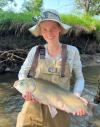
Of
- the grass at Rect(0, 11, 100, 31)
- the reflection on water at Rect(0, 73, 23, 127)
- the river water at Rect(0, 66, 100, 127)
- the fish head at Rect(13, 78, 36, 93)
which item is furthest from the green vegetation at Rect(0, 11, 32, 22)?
the fish head at Rect(13, 78, 36, 93)

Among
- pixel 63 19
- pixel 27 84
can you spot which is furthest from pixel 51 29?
pixel 63 19

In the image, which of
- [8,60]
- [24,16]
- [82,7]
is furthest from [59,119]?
[82,7]

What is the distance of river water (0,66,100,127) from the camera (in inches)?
351

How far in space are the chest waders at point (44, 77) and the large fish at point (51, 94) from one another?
255mm

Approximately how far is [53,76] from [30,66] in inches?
9.6

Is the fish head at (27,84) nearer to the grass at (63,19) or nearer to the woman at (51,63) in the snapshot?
the woman at (51,63)

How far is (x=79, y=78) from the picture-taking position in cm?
370

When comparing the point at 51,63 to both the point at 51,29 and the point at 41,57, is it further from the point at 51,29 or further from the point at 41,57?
the point at 51,29

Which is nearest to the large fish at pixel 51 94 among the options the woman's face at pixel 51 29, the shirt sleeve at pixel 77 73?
the shirt sleeve at pixel 77 73

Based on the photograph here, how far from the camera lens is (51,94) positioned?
335 centimetres

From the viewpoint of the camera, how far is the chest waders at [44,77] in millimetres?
3623

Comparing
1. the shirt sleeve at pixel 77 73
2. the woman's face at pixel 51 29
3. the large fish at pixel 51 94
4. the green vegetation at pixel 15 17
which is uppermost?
the green vegetation at pixel 15 17

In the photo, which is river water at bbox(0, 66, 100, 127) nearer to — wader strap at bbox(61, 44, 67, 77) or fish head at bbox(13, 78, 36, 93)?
wader strap at bbox(61, 44, 67, 77)

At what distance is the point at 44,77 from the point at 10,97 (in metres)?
7.95
